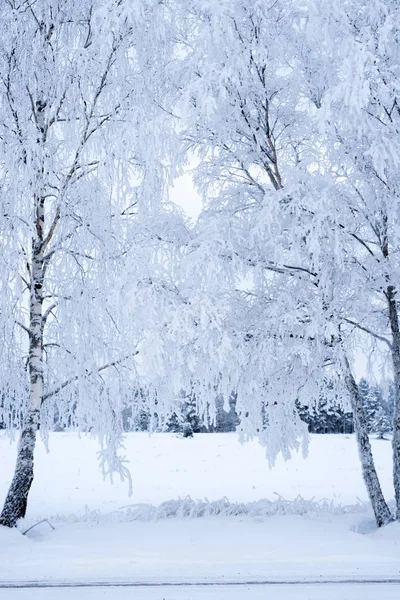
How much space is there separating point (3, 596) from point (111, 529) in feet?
8.16

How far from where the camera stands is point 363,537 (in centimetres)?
629

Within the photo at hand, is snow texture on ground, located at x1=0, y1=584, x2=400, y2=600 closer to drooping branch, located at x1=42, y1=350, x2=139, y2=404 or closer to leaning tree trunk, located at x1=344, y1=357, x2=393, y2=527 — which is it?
leaning tree trunk, located at x1=344, y1=357, x2=393, y2=527

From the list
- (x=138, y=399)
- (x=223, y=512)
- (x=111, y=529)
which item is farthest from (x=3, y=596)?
(x=223, y=512)

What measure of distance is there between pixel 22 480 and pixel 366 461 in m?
5.03

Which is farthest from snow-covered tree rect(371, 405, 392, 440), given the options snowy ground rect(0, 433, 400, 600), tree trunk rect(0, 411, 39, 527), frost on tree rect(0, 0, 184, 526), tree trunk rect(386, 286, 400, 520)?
tree trunk rect(0, 411, 39, 527)

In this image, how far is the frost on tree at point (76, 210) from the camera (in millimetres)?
6969

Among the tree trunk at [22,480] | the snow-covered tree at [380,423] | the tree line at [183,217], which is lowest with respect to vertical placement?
the snow-covered tree at [380,423]

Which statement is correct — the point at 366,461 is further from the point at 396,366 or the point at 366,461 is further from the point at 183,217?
the point at 183,217

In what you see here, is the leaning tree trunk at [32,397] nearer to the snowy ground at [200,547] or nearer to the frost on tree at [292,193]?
the snowy ground at [200,547]

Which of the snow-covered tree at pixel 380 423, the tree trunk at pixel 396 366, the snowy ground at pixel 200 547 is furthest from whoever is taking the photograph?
the snow-covered tree at pixel 380 423

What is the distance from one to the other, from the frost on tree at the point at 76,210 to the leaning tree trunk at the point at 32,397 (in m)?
0.02

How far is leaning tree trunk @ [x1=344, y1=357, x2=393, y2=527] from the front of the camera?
7.38 m

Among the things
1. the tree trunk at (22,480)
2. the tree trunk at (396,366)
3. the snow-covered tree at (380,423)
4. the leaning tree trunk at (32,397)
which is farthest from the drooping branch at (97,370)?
the snow-covered tree at (380,423)

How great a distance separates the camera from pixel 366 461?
7.59m
